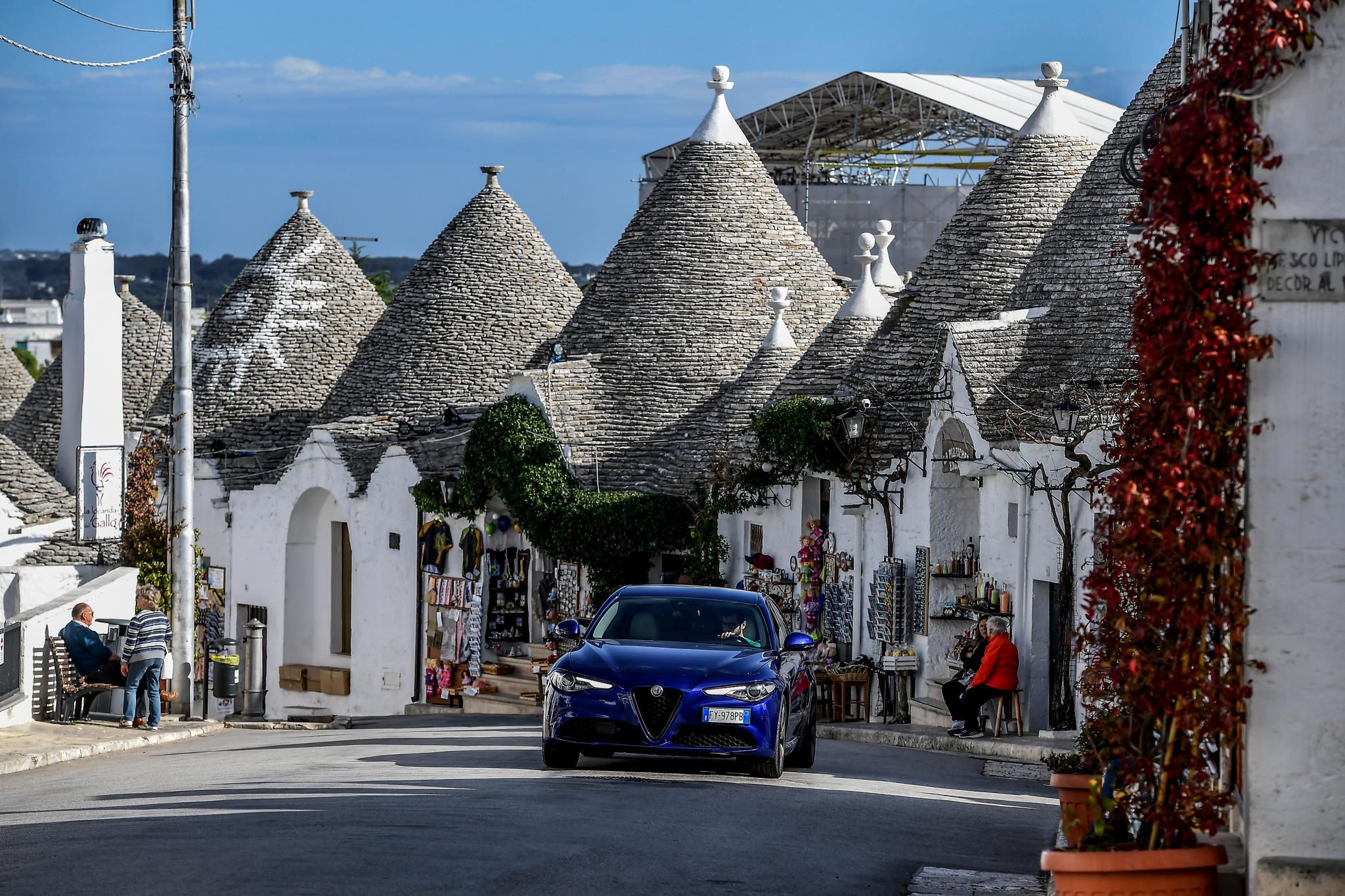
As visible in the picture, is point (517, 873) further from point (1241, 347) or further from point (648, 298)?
point (648, 298)

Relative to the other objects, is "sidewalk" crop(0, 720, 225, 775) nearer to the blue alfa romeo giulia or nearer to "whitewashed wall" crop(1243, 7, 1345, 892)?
Answer: the blue alfa romeo giulia

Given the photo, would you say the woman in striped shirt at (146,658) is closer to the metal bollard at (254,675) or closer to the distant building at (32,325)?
the metal bollard at (254,675)

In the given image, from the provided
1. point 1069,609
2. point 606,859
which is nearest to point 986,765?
point 1069,609

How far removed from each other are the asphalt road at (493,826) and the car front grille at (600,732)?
0.26 m

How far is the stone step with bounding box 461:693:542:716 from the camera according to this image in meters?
28.1

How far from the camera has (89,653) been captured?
18203mm

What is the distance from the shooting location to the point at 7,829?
34.1 ft

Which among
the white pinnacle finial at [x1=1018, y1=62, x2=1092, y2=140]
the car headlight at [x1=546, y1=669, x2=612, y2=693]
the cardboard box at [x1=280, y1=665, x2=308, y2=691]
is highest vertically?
the white pinnacle finial at [x1=1018, y1=62, x2=1092, y2=140]

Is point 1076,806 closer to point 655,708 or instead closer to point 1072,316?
point 655,708

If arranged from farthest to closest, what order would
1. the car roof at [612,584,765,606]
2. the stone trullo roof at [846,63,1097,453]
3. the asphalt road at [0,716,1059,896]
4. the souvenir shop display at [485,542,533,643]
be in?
the souvenir shop display at [485,542,533,643] < the stone trullo roof at [846,63,1097,453] < the car roof at [612,584,765,606] < the asphalt road at [0,716,1059,896]

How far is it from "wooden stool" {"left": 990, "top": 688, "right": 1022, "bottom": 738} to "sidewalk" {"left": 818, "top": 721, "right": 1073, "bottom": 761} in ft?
0.36

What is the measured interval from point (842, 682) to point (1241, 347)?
1686 centimetres

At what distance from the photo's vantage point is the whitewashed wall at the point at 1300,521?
738 cm

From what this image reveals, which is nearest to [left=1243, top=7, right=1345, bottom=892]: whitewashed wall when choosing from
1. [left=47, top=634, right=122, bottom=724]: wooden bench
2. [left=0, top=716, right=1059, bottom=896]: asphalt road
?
[left=0, top=716, right=1059, bottom=896]: asphalt road
